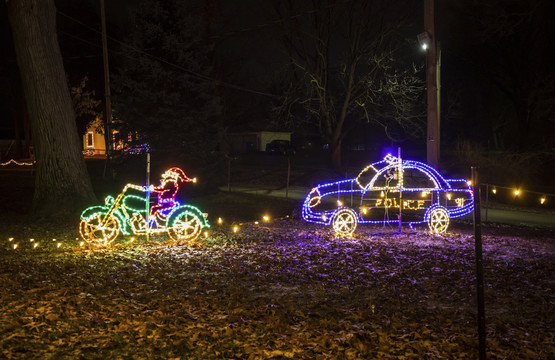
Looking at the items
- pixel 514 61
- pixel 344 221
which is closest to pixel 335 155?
pixel 514 61

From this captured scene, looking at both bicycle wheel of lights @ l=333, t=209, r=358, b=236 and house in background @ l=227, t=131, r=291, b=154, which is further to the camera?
house in background @ l=227, t=131, r=291, b=154

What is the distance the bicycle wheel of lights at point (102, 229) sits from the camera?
9.74 metres

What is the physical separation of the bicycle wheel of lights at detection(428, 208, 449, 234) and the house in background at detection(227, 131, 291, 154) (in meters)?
48.8

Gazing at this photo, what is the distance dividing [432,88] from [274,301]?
33.7ft

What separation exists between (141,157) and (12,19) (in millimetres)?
9417

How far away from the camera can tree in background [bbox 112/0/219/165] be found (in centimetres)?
2095

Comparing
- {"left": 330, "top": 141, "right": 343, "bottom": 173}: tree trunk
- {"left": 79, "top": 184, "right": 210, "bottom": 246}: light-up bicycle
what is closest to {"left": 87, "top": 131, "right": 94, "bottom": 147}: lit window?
{"left": 330, "top": 141, "right": 343, "bottom": 173}: tree trunk

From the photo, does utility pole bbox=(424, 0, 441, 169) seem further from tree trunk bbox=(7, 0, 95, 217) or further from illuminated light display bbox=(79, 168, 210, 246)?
tree trunk bbox=(7, 0, 95, 217)

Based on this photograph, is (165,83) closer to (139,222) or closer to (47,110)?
(47,110)

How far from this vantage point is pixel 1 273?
7.48 meters

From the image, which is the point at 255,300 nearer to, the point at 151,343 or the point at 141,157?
the point at 151,343

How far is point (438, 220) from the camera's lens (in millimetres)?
11688

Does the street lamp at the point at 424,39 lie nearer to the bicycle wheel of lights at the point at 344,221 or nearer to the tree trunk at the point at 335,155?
the bicycle wheel of lights at the point at 344,221

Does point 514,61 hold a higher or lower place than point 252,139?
higher
